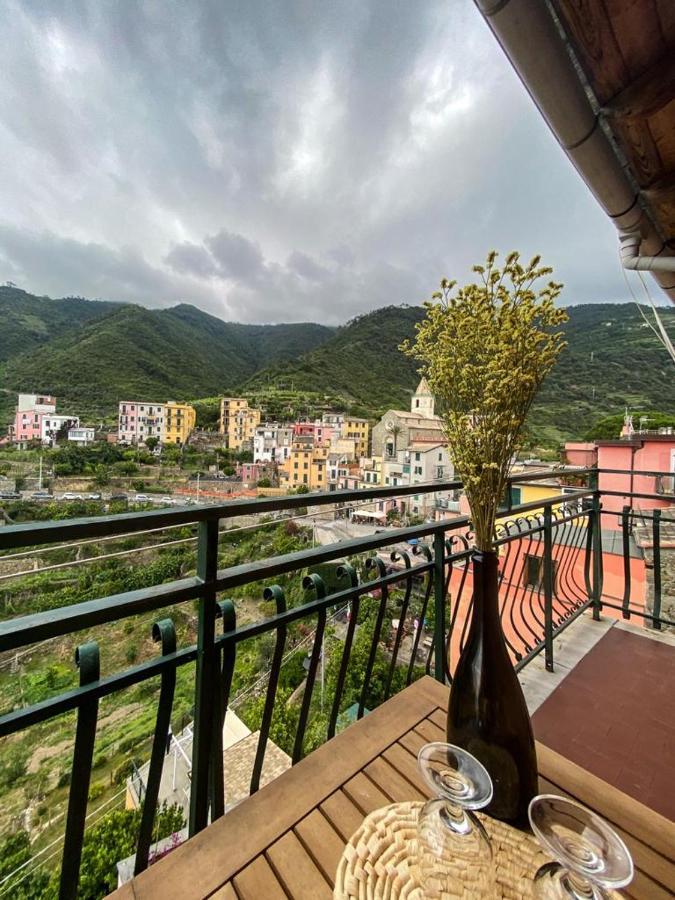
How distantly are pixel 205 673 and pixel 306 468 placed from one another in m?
25.9

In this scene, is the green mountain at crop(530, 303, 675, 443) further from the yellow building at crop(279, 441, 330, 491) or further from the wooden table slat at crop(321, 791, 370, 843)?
the wooden table slat at crop(321, 791, 370, 843)

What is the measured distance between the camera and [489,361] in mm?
820

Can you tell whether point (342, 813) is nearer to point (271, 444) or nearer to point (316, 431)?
point (271, 444)

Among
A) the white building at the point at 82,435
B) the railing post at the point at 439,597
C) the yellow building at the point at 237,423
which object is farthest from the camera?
the yellow building at the point at 237,423

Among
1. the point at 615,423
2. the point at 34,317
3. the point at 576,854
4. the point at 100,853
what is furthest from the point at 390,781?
the point at 34,317

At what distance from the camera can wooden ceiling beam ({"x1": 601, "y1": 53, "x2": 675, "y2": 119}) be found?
1.24 meters

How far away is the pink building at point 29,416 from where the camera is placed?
56.3 feet

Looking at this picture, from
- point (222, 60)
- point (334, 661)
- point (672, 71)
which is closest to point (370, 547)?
point (672, 71)

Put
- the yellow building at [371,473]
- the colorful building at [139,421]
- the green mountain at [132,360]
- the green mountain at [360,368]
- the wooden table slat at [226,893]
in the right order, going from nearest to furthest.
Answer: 1. the wooden table slat at [226,893]
2. the colorful building at [139,421]
3. the yellow building at [371,473]
4. the green mountain at [132,360]
5. the green mountain at [360,368]

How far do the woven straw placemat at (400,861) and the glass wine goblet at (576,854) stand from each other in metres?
Answer: 0.09

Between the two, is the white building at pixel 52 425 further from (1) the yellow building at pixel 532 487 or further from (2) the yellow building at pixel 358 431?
(1) the yellow building at pixel 532 487

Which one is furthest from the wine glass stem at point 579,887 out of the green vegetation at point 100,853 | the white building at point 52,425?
the white building at point 52,425

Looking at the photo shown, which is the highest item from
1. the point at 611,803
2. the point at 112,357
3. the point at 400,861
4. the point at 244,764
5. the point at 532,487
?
the point at 112,357

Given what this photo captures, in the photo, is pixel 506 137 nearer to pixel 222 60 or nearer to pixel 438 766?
pixel 438 766
